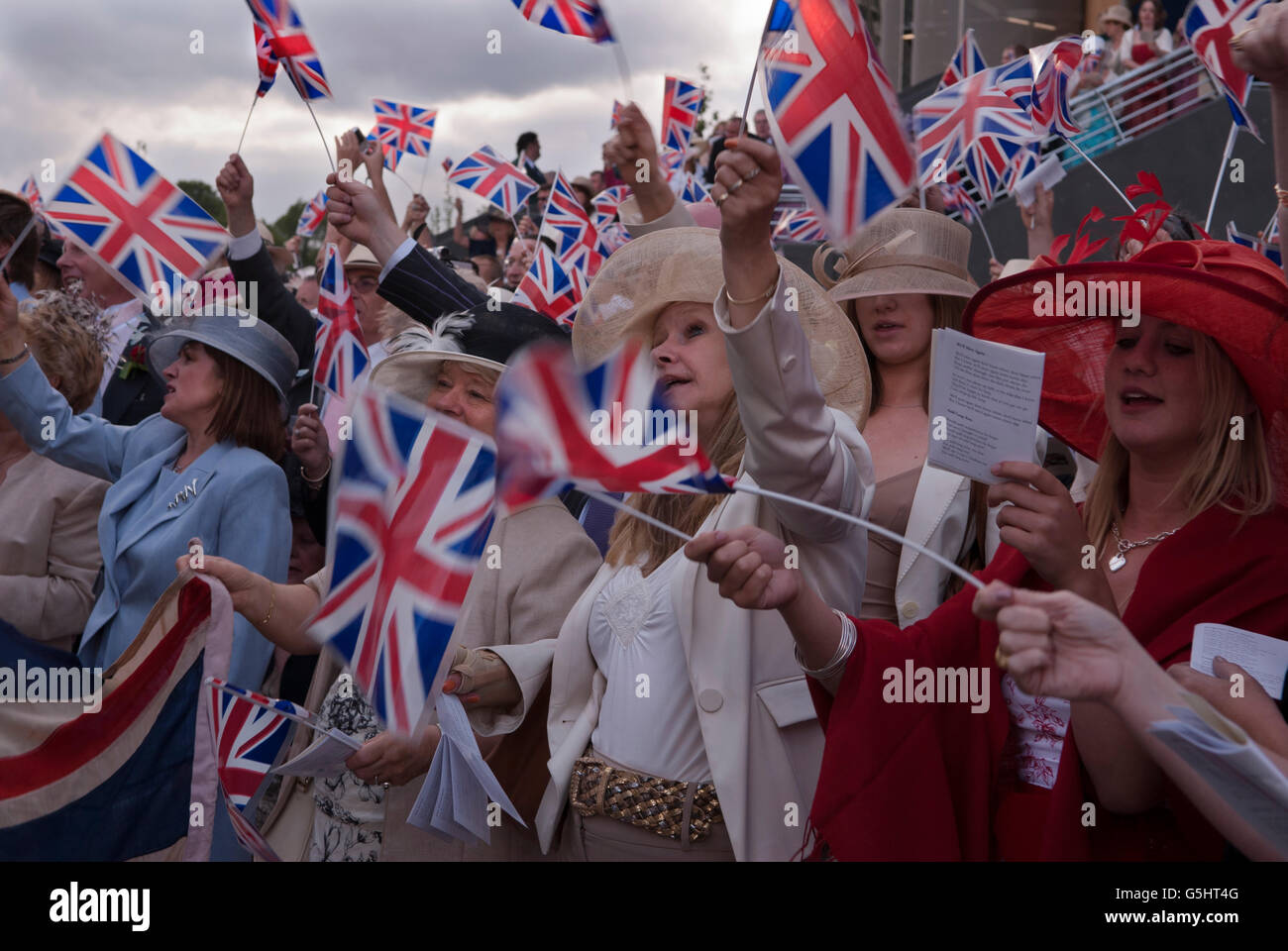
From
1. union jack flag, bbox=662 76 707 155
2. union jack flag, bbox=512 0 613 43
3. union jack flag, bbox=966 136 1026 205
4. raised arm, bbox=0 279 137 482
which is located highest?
union jack flag, bbox=662 76 707 155

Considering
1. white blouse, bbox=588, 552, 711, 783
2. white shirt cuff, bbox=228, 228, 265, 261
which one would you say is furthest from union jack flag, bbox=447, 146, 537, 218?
white blouse, bbox=588, 552, 711, 783

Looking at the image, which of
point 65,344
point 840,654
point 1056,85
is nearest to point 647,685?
point 840,654

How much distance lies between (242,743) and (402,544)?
887mm

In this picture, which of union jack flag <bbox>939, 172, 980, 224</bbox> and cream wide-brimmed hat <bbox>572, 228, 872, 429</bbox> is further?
union jack flag <bbox>939, 172, 980, 224</bbox>

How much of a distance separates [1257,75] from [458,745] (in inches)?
78.5

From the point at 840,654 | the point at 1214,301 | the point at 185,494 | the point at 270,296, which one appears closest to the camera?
the point at 1214,301

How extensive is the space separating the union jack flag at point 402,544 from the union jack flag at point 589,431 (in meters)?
0.33

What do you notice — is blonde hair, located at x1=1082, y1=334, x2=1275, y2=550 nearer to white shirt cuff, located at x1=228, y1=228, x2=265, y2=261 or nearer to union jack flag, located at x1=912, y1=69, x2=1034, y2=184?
white shirt cuff, located at x1=228, y1=228, x2=265, y2=261

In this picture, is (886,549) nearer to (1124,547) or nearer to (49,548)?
(1124,547)

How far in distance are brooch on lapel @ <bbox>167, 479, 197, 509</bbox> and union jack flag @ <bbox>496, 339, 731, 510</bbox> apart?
6.19 feet

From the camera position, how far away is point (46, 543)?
420 cm

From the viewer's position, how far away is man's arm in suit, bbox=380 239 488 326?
3.93 m

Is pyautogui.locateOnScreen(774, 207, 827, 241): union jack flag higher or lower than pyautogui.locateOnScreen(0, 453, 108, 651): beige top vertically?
higher

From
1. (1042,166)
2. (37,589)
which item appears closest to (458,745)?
(37,589)
